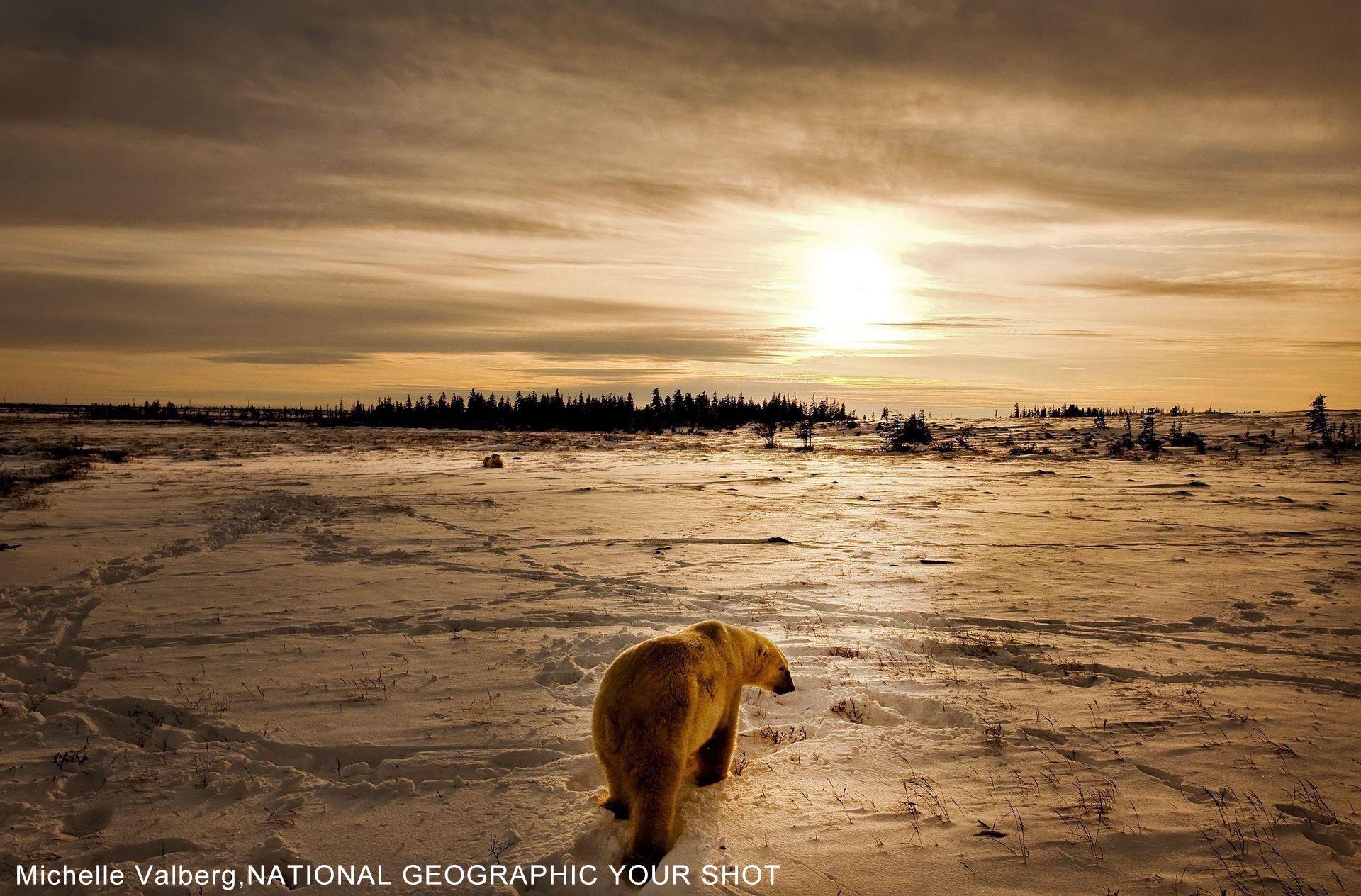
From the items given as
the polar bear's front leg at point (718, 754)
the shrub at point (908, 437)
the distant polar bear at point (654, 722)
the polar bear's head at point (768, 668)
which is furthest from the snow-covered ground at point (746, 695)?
the shrub at point (908, 437)

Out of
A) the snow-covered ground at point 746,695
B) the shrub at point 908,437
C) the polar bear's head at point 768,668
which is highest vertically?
the shrub at point 908,437

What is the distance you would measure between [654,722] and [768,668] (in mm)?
1783

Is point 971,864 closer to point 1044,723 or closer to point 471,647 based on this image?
point 1044,723

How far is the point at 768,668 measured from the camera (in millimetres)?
5617

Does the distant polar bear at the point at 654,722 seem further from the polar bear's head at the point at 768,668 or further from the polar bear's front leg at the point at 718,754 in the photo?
the polar bear's head at the point at 768,668

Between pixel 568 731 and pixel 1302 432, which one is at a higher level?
pixel 1302 432

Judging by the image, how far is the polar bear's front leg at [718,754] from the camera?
199 inches

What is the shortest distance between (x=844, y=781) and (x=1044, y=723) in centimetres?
223

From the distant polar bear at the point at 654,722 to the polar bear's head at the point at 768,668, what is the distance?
0.60 m

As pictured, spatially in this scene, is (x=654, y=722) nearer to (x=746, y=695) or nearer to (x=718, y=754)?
(x=718, y=754)

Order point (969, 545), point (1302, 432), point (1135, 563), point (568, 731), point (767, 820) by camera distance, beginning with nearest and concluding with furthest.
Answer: point (767, 820)
point (568, 731)
point (1135, 563)
point (969, 545)
point (1302, 432)

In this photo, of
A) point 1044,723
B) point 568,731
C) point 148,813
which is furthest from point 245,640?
point 1044,723

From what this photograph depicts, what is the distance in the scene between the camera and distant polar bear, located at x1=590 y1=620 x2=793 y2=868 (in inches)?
159

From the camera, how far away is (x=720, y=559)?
12594 millimetres
